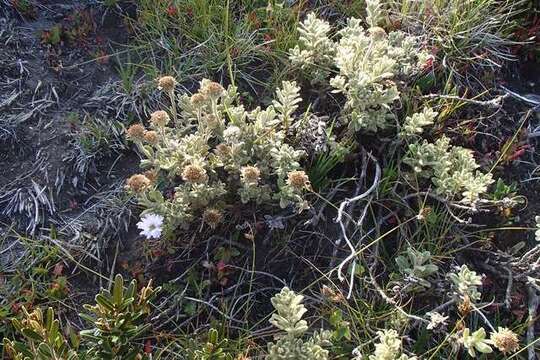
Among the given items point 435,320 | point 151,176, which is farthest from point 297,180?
point 435,320

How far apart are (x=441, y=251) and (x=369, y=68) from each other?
923 mm

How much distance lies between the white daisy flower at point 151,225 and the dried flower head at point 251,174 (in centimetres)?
41

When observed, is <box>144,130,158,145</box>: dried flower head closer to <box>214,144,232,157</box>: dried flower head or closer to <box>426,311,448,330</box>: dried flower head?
<box>214,144,232,157</box>: dried flower head

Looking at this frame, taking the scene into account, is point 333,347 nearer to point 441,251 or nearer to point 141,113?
point 441,251

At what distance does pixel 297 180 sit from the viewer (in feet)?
8.81

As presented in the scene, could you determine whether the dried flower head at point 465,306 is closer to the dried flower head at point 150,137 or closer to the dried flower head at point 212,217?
the dried flower head at point 212,217

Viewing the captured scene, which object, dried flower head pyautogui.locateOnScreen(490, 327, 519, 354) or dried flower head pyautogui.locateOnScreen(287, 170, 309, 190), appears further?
dried flower head pyautogui.locateOnScreen(287, 170, 309, 190)

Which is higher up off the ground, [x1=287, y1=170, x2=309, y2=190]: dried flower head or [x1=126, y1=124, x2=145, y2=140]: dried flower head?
[x1=126, y1=124, x2=145, y2=140]: dried flower head

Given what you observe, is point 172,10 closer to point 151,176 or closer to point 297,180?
point 151,176

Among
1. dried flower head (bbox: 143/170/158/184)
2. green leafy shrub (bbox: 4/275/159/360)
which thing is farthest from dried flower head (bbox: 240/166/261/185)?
green leafy shrub (bbox: 4/275/159/360)

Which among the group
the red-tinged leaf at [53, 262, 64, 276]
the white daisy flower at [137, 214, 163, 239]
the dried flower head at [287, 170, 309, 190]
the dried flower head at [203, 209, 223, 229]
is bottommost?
the red-tinged leaf at [53, 262, 64, 276]

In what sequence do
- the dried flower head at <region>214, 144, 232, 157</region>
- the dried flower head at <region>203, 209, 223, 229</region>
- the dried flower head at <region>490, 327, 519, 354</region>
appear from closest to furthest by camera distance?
the dried flower head at <region>490, 327, 519, 354</region> → the dried flower head at <region>203, 209, 223, 229</region> → the dried flower head at <region>214, 144, 232, 157</region>

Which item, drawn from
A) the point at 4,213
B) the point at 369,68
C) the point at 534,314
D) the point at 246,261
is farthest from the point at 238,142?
the point at 534,314

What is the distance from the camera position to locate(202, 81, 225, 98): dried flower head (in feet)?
9.07
